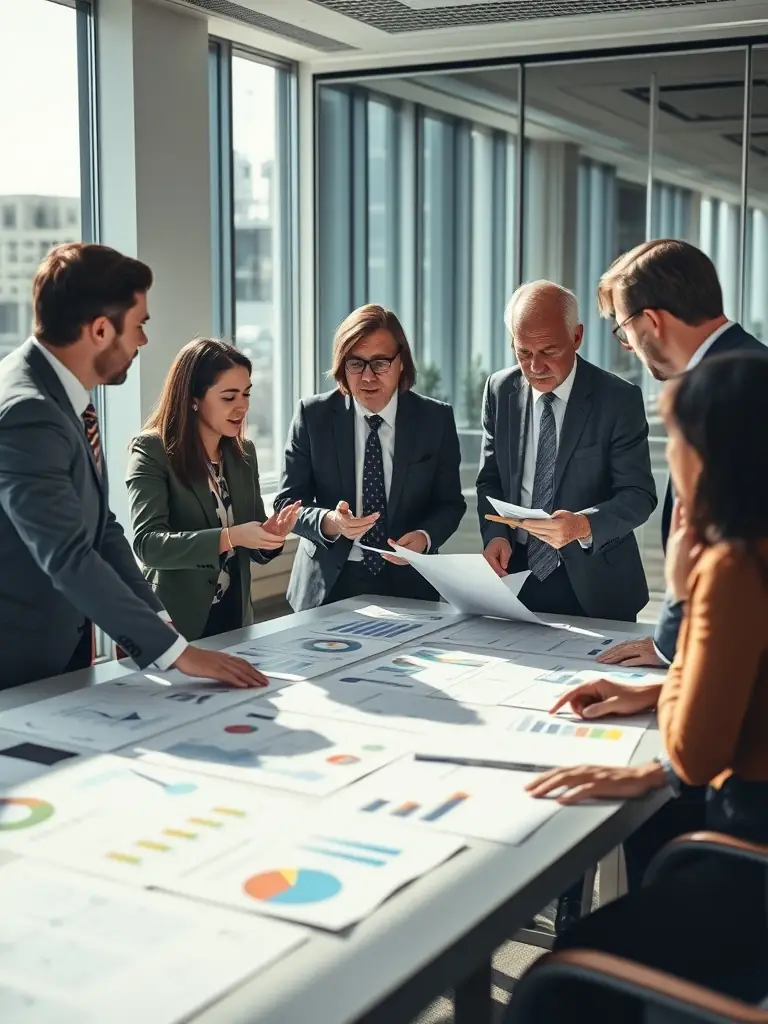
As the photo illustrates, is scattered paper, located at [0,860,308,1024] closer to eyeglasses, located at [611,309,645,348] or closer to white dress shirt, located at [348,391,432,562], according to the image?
eyeglasses, located at [611,309,645,348]

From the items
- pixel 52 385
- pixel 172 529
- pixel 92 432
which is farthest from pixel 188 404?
pixel 52 385

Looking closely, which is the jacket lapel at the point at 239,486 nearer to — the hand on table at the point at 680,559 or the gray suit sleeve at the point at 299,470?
the gray suit sleeve at the point at 299,470

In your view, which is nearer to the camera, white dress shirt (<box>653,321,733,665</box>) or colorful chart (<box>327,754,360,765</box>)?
colorful chart (<box>327,754,360,765</box>)

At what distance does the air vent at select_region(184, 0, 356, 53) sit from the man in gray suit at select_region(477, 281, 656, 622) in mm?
2645

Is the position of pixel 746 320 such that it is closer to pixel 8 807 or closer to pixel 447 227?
pixel 447 227

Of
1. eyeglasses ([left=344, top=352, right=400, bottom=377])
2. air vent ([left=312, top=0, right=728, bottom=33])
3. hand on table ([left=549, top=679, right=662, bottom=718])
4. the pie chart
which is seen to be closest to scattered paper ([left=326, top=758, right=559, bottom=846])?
the pie chart

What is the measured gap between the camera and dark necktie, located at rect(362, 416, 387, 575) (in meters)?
3.73

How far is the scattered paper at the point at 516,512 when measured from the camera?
3.26 meters

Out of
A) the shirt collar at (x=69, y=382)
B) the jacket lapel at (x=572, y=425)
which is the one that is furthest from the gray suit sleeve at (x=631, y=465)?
the shirt collar at (x=69, y=382)

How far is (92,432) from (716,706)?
5.26 feet

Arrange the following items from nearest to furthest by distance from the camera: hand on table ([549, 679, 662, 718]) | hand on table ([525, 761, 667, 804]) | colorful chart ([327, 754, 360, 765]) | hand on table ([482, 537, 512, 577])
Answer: hand on table ([525, 761, 667, 804]), colorful chart ([327, 754, 360, 765]), hand on table ([549, 679, 662, 718]), hand on table ([482, 537, 512, 577])

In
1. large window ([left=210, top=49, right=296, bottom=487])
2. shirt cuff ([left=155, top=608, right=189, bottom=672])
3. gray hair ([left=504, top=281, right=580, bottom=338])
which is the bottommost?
shirt cuff ([left=155, top=608, right=189, bottom=672])

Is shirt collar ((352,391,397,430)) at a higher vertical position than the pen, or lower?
higher

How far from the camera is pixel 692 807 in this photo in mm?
2469
